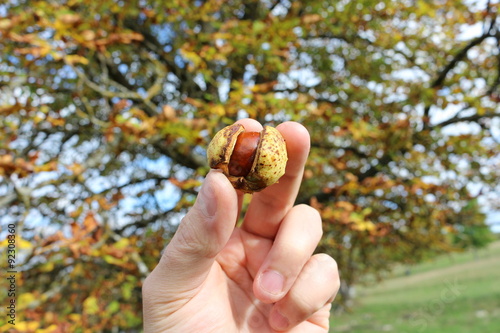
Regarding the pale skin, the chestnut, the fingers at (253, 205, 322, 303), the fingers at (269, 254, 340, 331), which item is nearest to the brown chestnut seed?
the chestnut

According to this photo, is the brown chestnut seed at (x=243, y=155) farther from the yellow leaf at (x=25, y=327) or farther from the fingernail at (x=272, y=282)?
the yellow leaf at (x=25, y=327)

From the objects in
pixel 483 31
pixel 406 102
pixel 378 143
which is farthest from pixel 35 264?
pixel 483 31

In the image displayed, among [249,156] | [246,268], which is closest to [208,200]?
[249,156]

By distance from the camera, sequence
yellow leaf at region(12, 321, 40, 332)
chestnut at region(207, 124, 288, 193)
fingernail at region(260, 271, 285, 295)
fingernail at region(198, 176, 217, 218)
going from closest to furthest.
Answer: fingernail at region(198, 176, 217, 218) < chestnut at region(207, 124, 288, 193) < fingernail at region(260, 271, 285, 295) < yellow leaf at region(12, 321, 40, 332)

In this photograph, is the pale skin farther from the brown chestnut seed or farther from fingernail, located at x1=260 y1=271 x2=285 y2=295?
the brown chestnut seed

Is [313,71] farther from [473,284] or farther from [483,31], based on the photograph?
[473,284]

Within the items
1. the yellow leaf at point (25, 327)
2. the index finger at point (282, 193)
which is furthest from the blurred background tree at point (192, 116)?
the index finger at point (282, 193)

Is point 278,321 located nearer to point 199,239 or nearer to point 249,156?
point 199,239

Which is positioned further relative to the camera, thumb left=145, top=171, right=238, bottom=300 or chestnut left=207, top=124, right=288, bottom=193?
chestnut left=207, top=124, right=288, bottom=193
